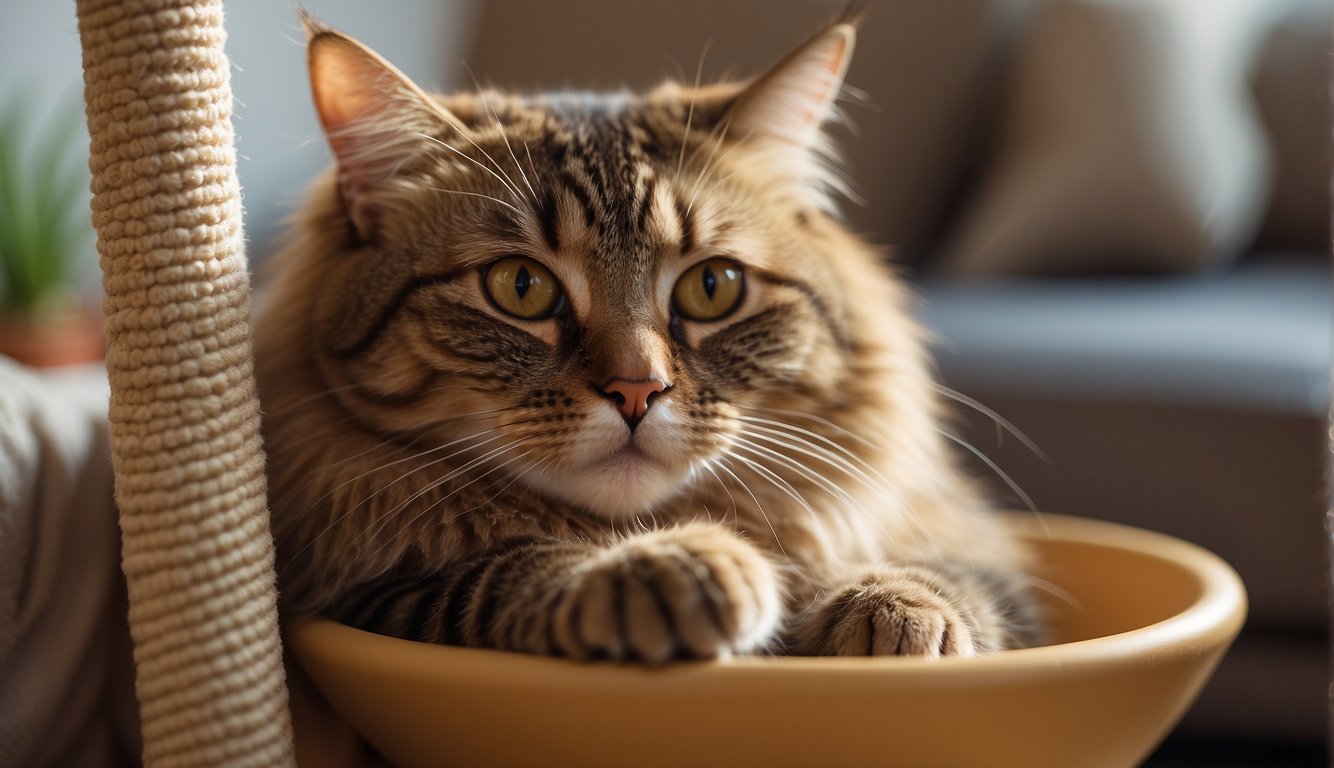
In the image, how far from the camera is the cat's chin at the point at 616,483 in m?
0.89

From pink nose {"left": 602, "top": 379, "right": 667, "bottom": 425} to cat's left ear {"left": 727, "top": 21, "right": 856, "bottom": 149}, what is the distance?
0.33 metres

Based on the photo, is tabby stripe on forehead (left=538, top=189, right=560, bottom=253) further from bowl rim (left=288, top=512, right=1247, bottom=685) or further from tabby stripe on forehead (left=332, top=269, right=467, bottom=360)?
bowl rim (left=288, top=512, right=1247, bottom=685)

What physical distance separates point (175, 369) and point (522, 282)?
31 centimetres

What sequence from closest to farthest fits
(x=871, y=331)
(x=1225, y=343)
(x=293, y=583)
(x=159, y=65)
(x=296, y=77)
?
(x=159, y=65) → (x=293, y=583) → (x=871, y=331) → (x=1225, y=343) → (x=296, y=77)

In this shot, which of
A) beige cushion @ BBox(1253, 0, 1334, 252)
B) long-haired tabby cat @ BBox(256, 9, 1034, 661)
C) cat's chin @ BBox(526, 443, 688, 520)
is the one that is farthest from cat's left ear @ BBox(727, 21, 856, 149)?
beige cushion @ BBox(1253, 0, 1334, 252)

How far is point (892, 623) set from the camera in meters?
0.78

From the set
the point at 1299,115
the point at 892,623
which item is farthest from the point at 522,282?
the point at 1299,115

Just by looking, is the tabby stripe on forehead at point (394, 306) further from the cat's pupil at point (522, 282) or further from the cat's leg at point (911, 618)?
the cat's leg at point (911, 618)

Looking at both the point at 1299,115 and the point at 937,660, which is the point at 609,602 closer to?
the point at 937,660

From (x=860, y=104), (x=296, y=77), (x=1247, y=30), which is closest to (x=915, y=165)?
(x=860, y=104)

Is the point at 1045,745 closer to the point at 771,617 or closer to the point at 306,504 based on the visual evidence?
the point at 771,617

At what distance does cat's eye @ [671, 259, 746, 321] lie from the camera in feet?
3.17

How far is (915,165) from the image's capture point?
2.43 metres

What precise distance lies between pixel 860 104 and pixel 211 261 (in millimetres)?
1816
